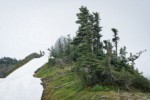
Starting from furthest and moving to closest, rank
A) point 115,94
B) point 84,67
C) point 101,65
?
point 84,67 < point 101,65 < point 115,94

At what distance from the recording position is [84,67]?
43219mm

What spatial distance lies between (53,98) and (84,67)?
18.7ft

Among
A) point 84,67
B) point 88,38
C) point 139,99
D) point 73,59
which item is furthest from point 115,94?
point 73,59

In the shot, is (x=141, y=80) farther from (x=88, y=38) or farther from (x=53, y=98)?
(x=88, y=38)

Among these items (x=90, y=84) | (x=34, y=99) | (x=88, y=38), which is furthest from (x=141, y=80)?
(x=88, y=38)

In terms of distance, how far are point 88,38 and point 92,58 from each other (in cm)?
1756

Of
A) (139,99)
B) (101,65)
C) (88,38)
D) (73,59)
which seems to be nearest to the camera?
(139,99)

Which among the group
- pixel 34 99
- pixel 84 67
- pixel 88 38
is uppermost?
pixel 88 38

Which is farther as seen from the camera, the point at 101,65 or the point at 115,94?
the point at 101,65

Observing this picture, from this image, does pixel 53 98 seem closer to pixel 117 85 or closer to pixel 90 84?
pixel 90 84

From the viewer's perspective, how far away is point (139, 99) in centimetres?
3262

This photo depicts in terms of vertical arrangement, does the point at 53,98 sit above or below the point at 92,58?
below

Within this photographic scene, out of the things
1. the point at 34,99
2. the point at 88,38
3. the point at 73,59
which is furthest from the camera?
the point at 73,59

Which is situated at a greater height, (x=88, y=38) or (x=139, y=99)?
(x=88, y=38)
